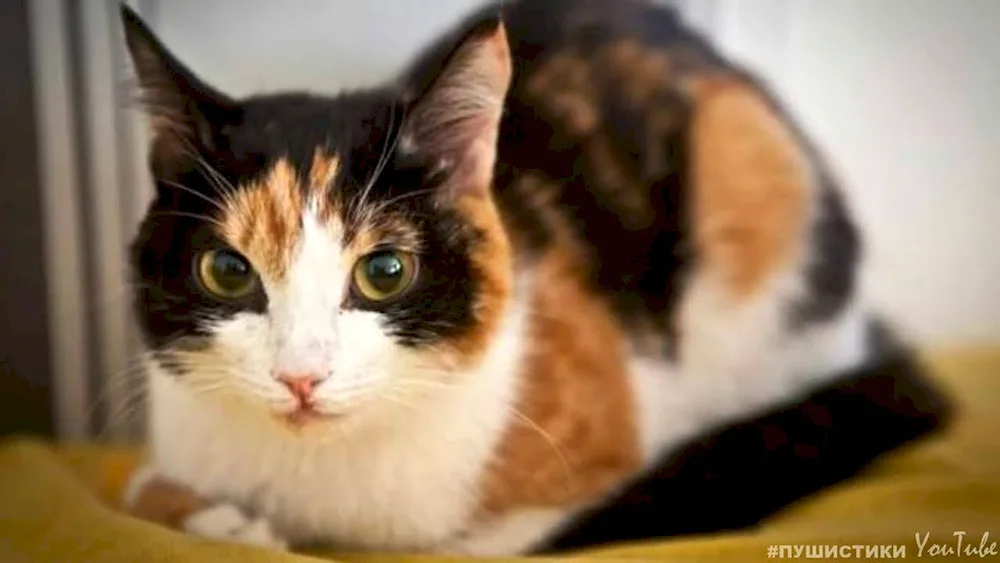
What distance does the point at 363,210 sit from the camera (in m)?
0.81

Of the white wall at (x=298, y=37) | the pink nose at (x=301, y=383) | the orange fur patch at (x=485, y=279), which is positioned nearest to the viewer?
the pink nose at (x=301, y=383)

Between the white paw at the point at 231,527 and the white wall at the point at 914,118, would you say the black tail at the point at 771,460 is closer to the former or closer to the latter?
the white wall at the point at 914,118

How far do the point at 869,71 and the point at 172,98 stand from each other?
0.62 meters

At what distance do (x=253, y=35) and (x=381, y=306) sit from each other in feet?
1.13

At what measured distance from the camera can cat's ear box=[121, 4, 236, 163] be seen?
819mm

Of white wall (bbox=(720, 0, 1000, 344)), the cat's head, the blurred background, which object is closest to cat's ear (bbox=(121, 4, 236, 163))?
the cat's head

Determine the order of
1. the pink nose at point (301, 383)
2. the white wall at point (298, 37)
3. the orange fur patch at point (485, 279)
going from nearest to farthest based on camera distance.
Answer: the pink nose at point (301, 383) < the orange fur patch at point (485, 279) < the white wall at point (298, 37)

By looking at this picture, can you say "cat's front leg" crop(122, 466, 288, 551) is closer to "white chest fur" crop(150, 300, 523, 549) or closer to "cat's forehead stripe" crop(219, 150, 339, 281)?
"white chest fur" crop(150, 300, 523, 549)

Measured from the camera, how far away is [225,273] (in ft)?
2.68

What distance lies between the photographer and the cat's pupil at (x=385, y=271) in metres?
0.81

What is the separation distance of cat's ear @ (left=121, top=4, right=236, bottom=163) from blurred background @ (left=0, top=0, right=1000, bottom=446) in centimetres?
13

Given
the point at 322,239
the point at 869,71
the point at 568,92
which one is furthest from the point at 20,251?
the point at 869,71

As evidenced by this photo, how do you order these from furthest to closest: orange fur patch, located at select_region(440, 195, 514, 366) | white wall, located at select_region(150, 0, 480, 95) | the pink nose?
white wall, located at select_region(150, 0, 480, 95) → orange fur patch, located at select_region(440, 195, 514, 366) → the pink nose

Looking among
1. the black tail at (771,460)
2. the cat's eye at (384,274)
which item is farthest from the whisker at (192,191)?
the black tail at (771,460)
